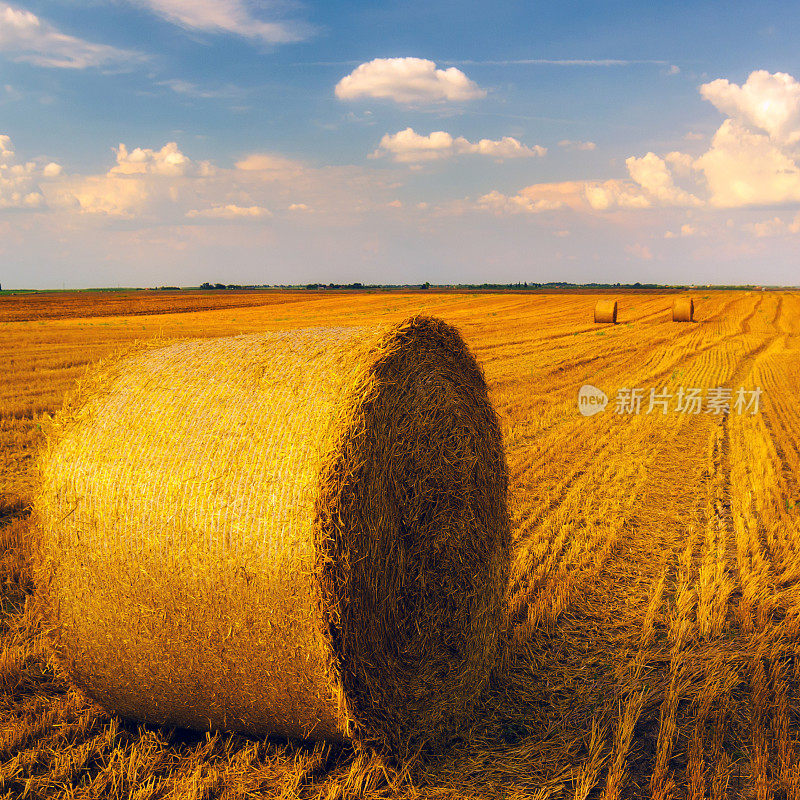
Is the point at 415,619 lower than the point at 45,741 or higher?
higher

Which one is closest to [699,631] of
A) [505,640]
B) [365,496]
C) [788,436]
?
[505,640]

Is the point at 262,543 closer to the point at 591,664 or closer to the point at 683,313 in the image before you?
the point at 591,664

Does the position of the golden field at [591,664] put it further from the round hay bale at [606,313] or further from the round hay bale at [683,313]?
the round hay bale at [683,313]

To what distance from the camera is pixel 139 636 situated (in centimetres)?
364

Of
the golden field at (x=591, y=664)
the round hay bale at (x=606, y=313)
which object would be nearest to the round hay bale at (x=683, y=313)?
the round hay bale at (x=606, y=313)

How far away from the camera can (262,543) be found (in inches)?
132

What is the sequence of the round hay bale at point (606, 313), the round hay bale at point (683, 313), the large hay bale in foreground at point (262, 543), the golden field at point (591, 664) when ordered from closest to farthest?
the large hay bale in foreground at point (262, 543) → the golden field at point (591, 664) → the round hay bale at point (606, 313) → the round hay bale at point (683, 313)

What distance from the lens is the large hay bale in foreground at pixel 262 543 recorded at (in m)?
3.40

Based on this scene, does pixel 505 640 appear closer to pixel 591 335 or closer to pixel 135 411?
pixel 135 411

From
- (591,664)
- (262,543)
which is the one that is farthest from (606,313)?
(262,543)

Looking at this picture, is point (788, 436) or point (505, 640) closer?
point (505, 640)

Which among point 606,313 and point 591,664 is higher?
point 606,313

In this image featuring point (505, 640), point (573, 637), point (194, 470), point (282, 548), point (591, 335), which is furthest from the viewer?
point (591, 335)

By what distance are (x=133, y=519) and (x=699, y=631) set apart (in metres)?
4.35
